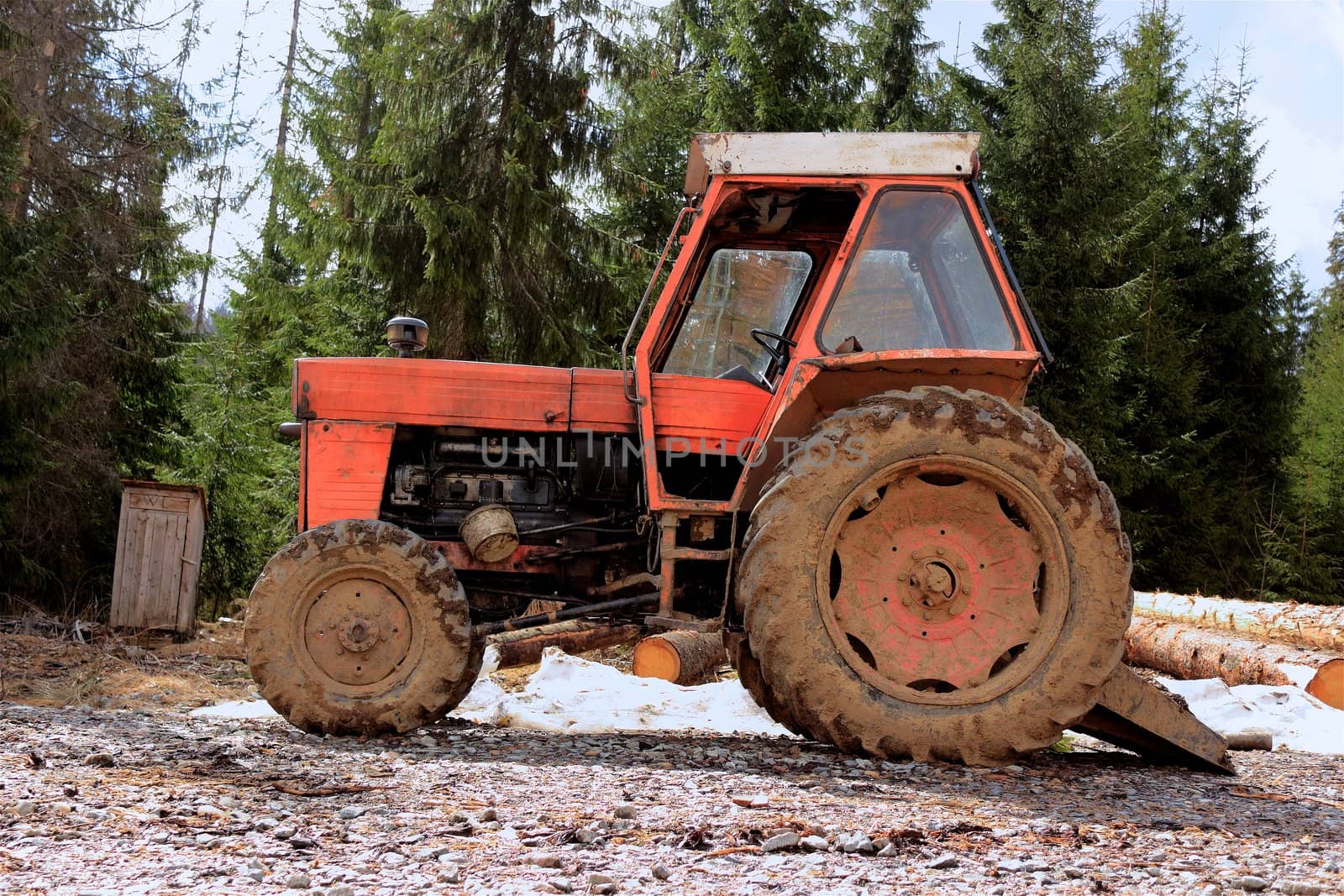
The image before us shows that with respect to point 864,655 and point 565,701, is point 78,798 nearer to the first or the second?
point 864,655

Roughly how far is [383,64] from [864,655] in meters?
10.1

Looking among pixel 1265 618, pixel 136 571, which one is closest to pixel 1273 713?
pixel 1265 618

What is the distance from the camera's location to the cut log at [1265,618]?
9.06 metres

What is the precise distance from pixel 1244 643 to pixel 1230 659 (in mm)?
278

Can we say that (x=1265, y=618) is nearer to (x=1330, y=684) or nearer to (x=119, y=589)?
(x=1330, y=684)

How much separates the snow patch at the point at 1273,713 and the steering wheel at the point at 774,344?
130 inches

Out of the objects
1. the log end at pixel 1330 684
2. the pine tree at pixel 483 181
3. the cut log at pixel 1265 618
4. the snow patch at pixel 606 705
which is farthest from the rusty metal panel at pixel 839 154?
the pine tree at pixel 483 181

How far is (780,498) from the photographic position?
454cm

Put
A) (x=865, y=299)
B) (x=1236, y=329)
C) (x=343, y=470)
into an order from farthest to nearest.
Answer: (x=1236, y=329) → (x=343, y=470) → (x=865, y=299)

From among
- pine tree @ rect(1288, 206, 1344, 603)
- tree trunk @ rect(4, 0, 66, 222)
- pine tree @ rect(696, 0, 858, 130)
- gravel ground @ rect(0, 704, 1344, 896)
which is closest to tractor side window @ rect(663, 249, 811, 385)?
gravel ground @ rect(0, 704, 1344, 896)

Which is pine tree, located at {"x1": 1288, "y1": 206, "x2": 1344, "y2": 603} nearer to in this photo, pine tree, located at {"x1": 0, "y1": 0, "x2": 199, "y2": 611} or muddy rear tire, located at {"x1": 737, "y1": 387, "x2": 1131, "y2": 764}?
muddy rear tire, located at {"x1": 737, "y1": 387, "x2": 1131, "y2": 764}

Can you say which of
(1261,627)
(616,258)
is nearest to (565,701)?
(1261,627)

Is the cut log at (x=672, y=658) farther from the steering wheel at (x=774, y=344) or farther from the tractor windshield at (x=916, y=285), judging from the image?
the tractor windshield at (x=916, y=285)

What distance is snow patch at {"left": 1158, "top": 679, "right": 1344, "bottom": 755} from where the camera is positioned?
6312mm
